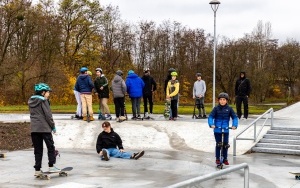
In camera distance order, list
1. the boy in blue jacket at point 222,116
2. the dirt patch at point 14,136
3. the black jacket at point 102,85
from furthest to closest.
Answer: the black jacket at point 102,85
the dirt patch at point 14,136
the boy in blue jacket at point 222,116

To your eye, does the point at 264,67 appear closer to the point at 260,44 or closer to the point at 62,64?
the point at 260,44

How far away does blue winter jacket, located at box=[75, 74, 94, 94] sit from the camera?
15555 mm

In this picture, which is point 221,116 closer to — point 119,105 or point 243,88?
point 119,105

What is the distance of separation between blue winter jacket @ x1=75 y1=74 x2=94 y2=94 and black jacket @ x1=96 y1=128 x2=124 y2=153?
4629mm

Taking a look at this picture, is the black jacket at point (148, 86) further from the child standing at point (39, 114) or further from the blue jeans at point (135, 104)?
the child standing at point (39, 114)

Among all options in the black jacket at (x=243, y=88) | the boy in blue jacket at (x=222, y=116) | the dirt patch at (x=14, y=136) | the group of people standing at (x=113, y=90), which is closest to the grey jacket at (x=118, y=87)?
the group of people standing at (x=113, y=90)

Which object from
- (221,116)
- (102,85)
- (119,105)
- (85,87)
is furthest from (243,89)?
(221,116)

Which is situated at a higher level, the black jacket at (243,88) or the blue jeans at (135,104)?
the black jacket at (243,88)

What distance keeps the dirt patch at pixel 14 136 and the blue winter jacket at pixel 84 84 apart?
235 centimetres

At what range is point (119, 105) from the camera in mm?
15977

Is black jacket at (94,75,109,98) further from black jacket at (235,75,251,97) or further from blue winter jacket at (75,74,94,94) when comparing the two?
black jacket at (235,75,251,97)

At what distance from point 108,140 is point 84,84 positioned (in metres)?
4.80

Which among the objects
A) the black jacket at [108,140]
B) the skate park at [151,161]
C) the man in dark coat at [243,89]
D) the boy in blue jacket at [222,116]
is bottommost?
the skate park at [151,161]

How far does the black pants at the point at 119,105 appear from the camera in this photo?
51.8 feet
